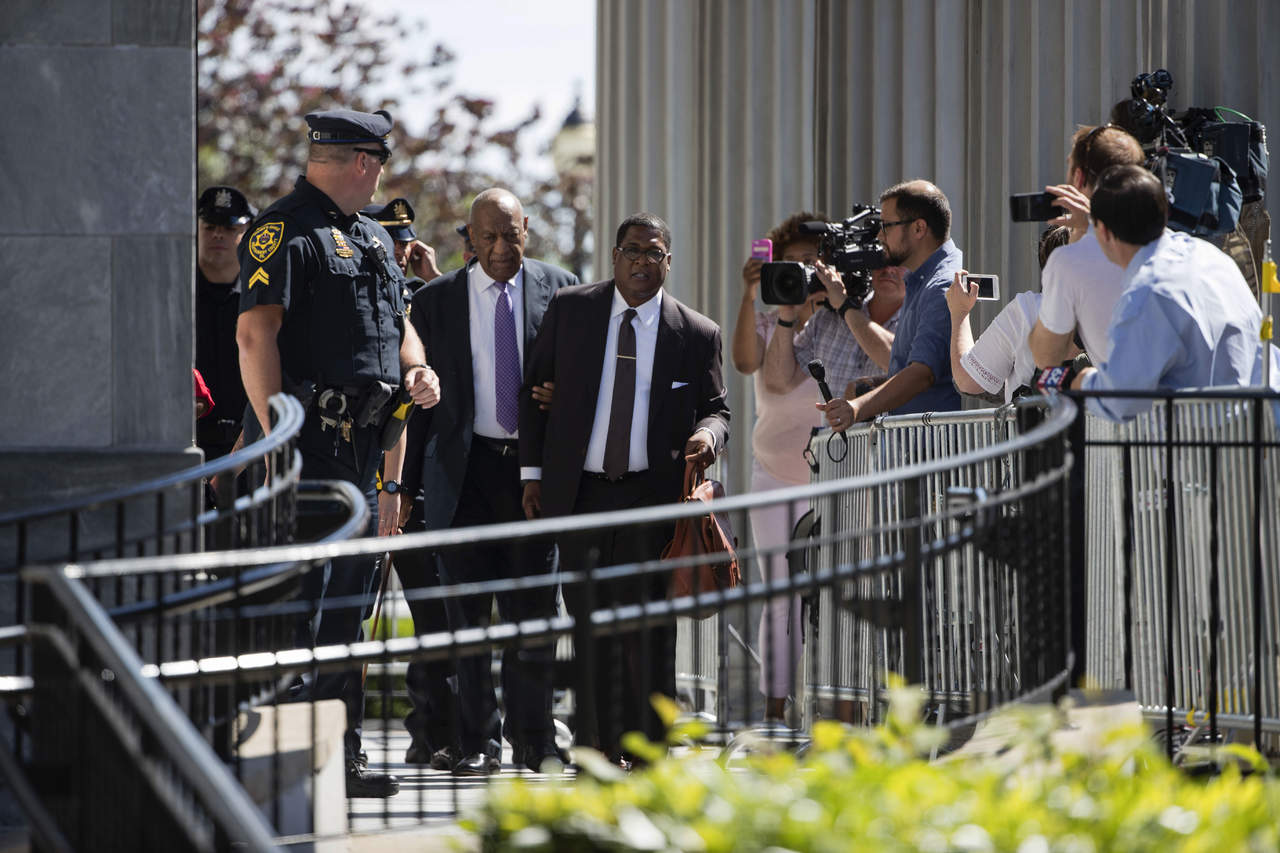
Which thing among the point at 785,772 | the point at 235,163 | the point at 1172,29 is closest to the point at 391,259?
the point at 785,772

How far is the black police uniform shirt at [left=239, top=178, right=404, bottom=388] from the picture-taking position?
19.9ft

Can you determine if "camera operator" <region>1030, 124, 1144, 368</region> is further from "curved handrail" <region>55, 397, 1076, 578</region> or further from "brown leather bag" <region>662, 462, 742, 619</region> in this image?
"curved handrail" <region>55, 397, 1076, 578</region>

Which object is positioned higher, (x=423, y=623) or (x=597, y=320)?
(x=597, y=320)

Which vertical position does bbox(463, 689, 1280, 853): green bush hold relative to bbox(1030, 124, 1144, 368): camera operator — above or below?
below

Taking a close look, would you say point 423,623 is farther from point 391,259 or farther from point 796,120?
point 796,120

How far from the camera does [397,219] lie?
827 cm

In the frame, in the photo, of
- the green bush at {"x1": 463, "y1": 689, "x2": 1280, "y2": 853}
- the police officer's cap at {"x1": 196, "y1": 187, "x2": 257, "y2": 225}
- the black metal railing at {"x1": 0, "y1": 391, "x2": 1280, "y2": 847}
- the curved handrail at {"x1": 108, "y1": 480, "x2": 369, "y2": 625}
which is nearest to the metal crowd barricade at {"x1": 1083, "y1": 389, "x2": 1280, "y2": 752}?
the black metal railing at {"x1": 0, "y1": 391, "x2": 1280, "y2": 847}

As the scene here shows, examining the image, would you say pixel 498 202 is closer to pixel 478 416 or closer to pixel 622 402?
pixel 478 416

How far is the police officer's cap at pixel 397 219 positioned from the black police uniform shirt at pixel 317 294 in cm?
182

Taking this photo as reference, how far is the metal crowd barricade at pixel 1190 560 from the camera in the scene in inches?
195

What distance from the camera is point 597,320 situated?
6680 mm

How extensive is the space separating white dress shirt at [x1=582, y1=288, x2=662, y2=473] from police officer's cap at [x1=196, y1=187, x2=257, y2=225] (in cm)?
222

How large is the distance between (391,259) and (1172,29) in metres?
4.63

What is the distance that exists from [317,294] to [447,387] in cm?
96
